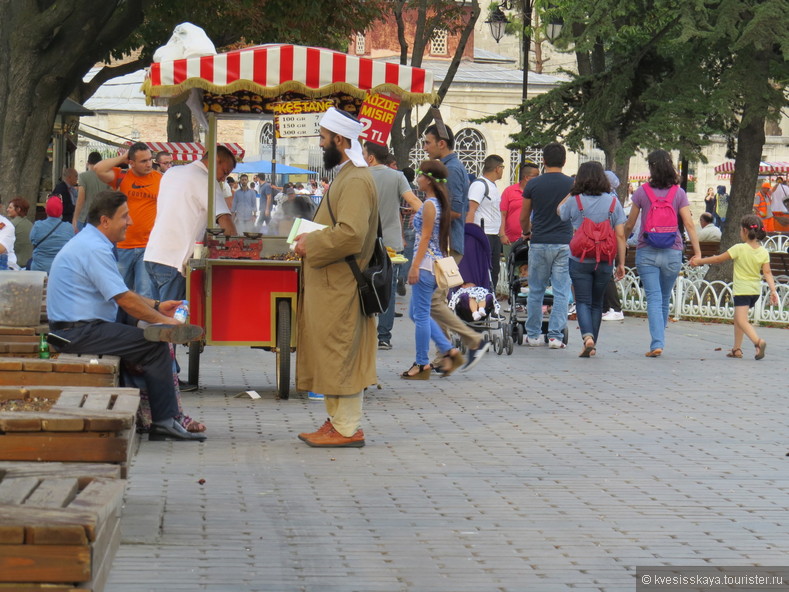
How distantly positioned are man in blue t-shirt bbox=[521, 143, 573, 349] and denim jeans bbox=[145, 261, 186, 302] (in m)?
4.74

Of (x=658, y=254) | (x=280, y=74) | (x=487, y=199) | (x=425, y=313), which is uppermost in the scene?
(x=280, y=74)

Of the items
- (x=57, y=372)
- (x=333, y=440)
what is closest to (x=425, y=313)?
(x=333, y=440)

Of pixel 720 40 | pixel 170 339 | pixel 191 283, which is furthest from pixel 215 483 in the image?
pixel 720 40

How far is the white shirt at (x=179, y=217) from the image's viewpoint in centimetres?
1028

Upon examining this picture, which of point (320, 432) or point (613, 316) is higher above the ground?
point (320, 432)

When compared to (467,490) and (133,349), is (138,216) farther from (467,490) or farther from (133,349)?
(467,490)

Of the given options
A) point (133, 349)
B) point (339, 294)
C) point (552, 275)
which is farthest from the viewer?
point (552, 275)

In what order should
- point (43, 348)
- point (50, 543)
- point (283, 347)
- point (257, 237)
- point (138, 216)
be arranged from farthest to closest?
point (138, 216) → point (257, 237) → point (283, 347) → point (43, 348) → point (50, 543)

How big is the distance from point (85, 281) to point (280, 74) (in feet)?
10.8

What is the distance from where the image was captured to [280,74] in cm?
1053

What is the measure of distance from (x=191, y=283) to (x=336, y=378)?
256 cm

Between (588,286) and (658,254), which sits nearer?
(588,286)

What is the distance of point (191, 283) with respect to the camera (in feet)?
33.6

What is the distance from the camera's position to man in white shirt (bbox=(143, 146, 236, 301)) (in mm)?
10287
